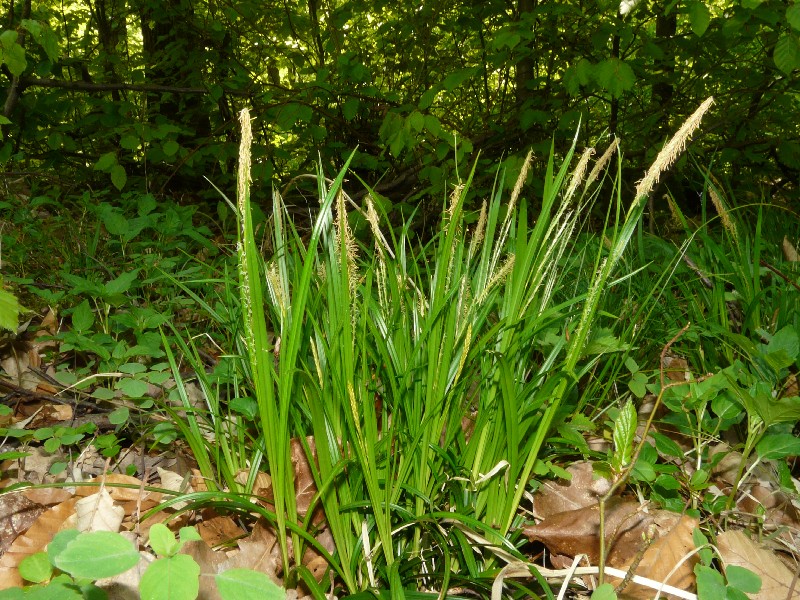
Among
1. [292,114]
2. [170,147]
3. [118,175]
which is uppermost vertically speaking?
[292,114]

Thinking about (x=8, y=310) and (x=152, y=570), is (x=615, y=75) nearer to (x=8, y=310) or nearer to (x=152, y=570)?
(x=8, y=310)

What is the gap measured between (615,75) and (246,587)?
8.98ft

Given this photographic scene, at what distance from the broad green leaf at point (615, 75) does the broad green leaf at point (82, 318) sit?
7.58ft

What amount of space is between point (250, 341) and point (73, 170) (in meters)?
4.78

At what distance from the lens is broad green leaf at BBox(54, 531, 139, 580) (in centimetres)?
73

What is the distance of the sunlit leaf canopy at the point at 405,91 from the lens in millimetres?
3391

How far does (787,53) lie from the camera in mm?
2391

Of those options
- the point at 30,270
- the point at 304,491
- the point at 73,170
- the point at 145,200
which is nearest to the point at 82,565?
the point at 304,491

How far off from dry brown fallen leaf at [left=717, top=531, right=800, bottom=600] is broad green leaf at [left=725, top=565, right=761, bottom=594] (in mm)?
200

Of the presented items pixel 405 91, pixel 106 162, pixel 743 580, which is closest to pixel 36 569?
pixel 743 580

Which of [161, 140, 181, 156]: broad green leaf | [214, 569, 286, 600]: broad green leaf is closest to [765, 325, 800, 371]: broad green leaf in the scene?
[214, 569, 286, 600]: broad green leaf

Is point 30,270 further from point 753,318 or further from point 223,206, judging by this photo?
point 753,318

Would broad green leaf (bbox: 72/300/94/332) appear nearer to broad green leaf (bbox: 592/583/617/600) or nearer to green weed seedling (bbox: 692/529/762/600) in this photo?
broad green leaf (bbox: 592/583/617/600)

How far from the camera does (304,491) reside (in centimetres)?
131
